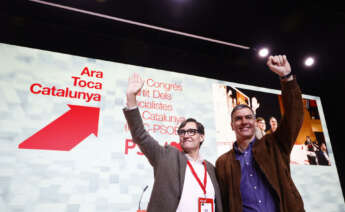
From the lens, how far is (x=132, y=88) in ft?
4.88

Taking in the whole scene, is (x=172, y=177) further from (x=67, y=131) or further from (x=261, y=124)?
(x=261, y=124)

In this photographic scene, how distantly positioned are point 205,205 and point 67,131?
2.13m

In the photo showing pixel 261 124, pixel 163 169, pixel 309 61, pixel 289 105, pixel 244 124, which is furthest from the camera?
pixel 309 61

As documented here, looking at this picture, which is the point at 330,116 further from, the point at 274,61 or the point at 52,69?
the point at 52,69

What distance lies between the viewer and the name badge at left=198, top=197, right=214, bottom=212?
1.46 metres

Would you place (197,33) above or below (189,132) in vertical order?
above

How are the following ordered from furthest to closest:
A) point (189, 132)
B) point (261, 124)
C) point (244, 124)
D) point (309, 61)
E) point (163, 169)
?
point (309, 61), point (261, 124), point (189, 132), point (244, 124), point (163, 169)

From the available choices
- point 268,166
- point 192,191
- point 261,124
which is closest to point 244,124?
point 268,166

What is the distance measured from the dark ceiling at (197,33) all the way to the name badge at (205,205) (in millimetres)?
2459

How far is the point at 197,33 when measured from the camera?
11.7ft

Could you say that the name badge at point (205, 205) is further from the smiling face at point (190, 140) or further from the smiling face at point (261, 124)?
the smiling face at point (261, 124)

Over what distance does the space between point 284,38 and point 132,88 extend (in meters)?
3.05

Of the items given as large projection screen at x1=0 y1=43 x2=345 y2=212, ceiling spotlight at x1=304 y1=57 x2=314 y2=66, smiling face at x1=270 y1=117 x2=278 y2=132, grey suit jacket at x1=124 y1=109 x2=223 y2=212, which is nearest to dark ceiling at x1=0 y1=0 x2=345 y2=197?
ceiling spotlight at x1=304 y1=57 x2=314 y2=66

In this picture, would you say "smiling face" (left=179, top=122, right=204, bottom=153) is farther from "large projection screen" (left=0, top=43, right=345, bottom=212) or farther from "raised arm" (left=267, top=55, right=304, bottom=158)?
"large projection screen" (left=0, top=43, right=345, bottom=212)
